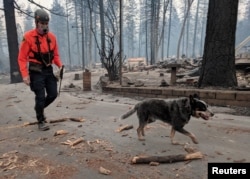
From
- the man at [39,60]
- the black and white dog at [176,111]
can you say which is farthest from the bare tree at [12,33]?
the black and white dog at [176,111]

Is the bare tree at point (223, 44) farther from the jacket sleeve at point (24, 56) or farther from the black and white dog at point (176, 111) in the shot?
the jacket sleeve at point (24, 56)

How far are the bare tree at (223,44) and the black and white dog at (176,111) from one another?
14.5ft

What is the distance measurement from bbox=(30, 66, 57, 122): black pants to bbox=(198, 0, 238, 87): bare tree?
5002 millimetres

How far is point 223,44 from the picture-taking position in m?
8.54

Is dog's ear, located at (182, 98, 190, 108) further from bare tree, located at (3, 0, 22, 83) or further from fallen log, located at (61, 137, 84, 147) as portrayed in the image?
bare tree, located at (3, 0, 22, 83)

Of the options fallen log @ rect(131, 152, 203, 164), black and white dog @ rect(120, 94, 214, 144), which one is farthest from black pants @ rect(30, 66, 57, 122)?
fallen log @ rect(131, 152, 203, 164)

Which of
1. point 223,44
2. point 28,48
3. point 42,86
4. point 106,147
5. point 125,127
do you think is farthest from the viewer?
point 223,44

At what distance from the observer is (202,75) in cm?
889

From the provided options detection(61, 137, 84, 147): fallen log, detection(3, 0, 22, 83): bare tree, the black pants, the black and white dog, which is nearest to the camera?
the black and white dog

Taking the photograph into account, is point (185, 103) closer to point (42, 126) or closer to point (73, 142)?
point (73, 142)

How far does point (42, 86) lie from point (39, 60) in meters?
0.53

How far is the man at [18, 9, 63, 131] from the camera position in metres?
5.44

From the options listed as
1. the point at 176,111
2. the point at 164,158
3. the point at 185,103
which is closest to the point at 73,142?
the point at 164,158

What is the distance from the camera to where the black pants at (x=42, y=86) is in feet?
18.4
